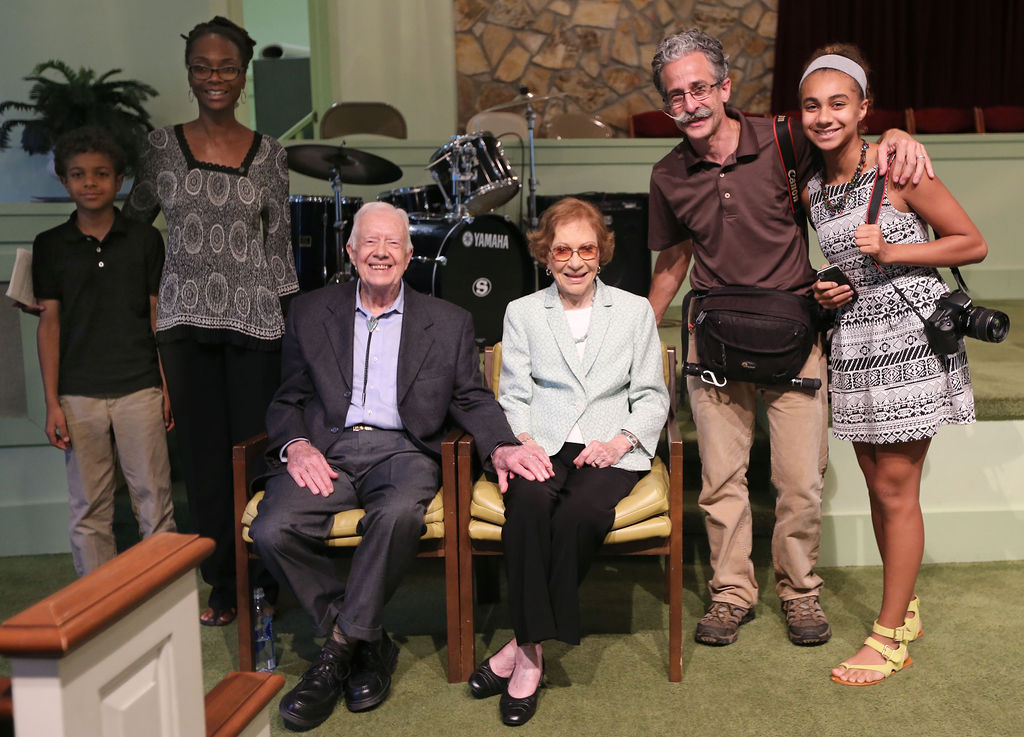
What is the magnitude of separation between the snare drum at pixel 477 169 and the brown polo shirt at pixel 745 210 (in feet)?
7.45

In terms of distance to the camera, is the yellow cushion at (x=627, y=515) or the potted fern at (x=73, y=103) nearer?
the yellow cushion at (x=627, y=515)

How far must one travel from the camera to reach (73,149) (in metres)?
3.04

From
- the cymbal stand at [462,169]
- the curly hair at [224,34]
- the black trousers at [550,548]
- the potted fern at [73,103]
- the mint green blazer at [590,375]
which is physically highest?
the potted fern at [73,103]

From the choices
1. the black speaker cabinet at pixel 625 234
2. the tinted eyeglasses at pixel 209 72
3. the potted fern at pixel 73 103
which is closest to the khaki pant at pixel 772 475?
the tinted eyeglasses at pixel 209 72

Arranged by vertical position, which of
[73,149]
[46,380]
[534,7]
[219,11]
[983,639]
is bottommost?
[983,639]

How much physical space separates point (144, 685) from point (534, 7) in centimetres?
847

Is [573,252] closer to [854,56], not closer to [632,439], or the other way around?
[632,439]

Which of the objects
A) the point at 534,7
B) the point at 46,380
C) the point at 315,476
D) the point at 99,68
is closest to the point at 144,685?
the point at 315,476

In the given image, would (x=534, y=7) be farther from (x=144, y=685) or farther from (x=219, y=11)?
(x=144, y=685)

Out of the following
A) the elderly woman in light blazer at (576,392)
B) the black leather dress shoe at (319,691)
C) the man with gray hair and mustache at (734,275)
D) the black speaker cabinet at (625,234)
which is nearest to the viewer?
the black leather dress shoe at (319,691)

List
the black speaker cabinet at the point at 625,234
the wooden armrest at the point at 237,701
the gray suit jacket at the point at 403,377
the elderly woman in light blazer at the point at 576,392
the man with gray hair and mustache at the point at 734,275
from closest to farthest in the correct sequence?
1. the wooden armrest at the point at 237,701
2. the elderly woman in light blazer at the point at 576,392
3. the man with gray hair and mustache at the point at 734,275
4. the gray suit jacket at the point at 403,377
5. the black speaker cabinet at the point at 625,234

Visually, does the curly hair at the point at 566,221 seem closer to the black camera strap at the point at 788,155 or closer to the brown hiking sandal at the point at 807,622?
the black camera strap at the point at 788,155

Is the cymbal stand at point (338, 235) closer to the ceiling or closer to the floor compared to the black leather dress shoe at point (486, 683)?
closer to the ceiling

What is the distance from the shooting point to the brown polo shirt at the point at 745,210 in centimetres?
283
